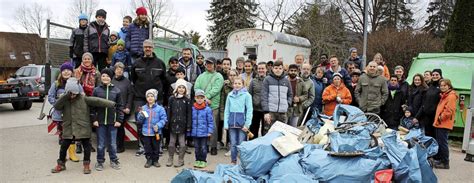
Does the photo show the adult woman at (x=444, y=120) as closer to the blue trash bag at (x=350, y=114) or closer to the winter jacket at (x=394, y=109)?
the winter jacket at (x=394, y=109)

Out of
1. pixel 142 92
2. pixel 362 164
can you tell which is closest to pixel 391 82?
pixel 362 164

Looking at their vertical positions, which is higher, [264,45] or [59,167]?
[264,45]

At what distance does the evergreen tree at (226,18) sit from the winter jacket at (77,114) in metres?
31.5

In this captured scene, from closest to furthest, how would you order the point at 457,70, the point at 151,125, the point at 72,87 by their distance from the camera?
the point at 72,87 < the point at 151,125 < the point at 457,70

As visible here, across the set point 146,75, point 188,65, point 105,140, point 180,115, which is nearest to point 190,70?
point 188,65

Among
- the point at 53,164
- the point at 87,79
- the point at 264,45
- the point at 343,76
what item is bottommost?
the point at 53,164

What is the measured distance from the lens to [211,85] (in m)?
7.14

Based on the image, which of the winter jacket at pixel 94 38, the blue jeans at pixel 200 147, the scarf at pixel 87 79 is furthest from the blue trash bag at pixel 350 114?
the winter jacket at pixel 94 38

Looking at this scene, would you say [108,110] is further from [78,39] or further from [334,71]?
[334,71]

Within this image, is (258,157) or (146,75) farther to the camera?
(146,75)

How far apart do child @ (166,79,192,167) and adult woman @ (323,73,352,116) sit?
2615 millimetres

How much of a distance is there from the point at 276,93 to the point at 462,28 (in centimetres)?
974

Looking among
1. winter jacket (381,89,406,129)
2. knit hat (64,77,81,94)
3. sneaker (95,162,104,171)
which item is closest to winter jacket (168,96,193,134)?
sneaker (95,162,104,171)

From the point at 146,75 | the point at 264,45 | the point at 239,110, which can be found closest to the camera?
the point at 239,110
